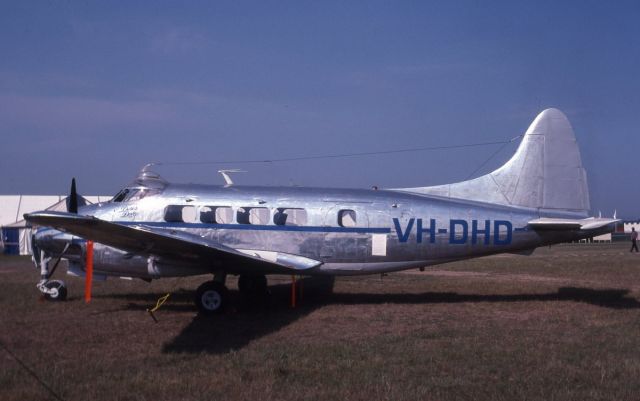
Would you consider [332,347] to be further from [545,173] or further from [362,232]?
[545,173]

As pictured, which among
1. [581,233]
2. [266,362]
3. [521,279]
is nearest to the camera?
[266,362]

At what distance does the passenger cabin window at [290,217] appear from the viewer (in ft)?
43.8

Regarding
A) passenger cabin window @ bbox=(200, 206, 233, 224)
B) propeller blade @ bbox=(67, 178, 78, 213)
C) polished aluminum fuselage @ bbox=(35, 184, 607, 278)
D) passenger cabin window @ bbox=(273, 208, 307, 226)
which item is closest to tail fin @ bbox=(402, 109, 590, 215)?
polished aluminum fuselage @ bbox=(35, 184, 607, 278)

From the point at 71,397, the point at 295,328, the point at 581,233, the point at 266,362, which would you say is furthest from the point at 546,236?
the point at 71,397

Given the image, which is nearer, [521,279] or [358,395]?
[358,395]

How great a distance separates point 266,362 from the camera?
7.94 m

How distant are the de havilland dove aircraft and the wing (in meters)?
0.06

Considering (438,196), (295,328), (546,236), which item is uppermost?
(438,196)

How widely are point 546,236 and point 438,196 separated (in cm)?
259

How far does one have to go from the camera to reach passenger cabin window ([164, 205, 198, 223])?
1341 centimetres

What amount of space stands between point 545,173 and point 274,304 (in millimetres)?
7018

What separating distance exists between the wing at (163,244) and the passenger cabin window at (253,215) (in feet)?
2.16

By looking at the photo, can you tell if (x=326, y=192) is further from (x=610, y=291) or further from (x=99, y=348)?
(x=610, y=291)

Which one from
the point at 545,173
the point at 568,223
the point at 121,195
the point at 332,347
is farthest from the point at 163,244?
the point at 545,173
